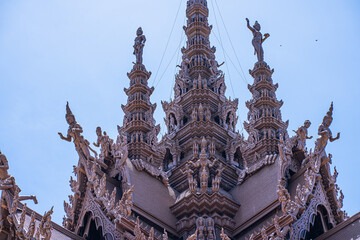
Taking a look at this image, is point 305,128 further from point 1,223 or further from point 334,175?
point 1,223

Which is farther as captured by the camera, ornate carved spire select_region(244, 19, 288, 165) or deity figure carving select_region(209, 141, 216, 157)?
ornate carved spire select_region(244, 19, 288, 165)

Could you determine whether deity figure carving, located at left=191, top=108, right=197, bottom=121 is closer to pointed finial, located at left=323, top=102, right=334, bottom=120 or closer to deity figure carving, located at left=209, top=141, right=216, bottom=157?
deity figure carving, located at left=209, top=141, right=216, bottom=157

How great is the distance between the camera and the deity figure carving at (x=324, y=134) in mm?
27031

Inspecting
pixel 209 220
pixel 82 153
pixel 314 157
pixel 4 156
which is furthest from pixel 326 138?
pixel 4 156

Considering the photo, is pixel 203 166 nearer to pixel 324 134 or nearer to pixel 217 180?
pixel 217 180

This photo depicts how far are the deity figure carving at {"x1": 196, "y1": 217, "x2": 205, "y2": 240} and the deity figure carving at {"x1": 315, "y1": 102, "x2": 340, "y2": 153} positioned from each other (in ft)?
15.0

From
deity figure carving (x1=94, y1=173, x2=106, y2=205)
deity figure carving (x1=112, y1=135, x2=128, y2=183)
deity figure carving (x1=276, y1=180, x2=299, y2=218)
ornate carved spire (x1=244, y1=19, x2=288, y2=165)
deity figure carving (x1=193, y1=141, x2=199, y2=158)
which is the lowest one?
deity figure carving (x1=276, y1=180, x2=299, y2=218)

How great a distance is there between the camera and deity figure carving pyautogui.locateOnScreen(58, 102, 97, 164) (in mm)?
27359

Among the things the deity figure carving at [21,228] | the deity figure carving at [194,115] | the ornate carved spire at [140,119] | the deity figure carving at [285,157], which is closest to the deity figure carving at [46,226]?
the deity figure carving at [21,228]

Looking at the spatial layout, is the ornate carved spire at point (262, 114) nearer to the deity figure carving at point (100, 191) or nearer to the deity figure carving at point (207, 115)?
the deity figure carving at point (207, 115)

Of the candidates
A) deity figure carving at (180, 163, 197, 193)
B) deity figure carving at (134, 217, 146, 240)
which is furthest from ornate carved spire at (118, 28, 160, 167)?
deity figure carving at (134, 217, 146, 240)

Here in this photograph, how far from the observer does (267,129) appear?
106ft

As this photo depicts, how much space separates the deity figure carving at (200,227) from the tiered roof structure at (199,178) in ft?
0.14

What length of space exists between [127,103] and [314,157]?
10.6m
